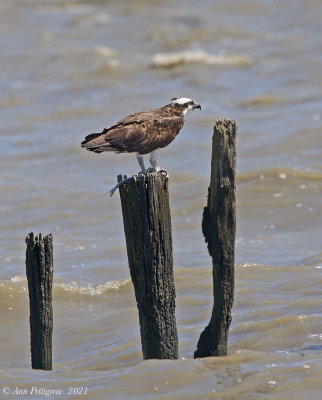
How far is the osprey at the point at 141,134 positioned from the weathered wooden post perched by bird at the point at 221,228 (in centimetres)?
115

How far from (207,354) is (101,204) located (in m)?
8.34

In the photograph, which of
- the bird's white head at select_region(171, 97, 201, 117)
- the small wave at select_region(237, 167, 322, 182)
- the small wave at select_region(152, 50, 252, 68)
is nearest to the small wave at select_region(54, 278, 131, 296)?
the bird's white head at select_region(171, 97, 201, 117)

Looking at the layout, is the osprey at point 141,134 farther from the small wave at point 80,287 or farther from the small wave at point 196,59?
the small wave at point 196,59

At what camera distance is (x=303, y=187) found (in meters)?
16.9

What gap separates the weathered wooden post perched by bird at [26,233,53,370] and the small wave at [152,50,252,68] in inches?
729

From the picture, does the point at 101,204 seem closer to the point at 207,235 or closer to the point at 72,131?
the point at 72,131

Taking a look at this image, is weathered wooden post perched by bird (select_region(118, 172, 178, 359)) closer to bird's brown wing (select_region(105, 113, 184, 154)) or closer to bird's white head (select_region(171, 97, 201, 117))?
bird's brown wing (select_region(105, 113, 184, 154))

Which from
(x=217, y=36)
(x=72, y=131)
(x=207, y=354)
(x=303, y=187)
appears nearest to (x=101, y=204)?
(x=303, y=187)

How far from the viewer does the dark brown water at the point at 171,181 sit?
8992 mm

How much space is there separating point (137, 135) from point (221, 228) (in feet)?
5.49

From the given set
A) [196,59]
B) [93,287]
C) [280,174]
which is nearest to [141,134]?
[93,287]

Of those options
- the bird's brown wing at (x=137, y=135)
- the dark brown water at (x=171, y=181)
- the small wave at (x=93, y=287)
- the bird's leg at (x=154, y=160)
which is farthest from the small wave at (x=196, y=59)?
the bird's leg at (x=154, y=160)

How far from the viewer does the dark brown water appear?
899cm

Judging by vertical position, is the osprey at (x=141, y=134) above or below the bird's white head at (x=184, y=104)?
below
